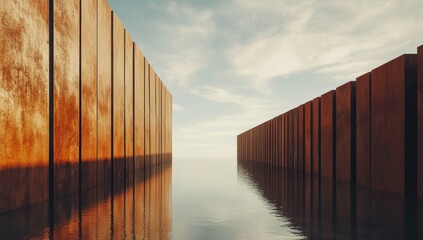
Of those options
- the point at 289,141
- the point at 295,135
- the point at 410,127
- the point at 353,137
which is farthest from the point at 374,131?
the point at 289,141

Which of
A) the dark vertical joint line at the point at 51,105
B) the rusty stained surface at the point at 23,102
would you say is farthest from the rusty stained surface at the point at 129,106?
the rusty stained surface at the point at 23,102

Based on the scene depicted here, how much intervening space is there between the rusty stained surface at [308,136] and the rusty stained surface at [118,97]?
834 centimetres

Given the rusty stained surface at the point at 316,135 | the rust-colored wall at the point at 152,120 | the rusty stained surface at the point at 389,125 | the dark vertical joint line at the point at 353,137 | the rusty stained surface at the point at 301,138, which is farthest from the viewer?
the rust-colored wall at the point at 152,120

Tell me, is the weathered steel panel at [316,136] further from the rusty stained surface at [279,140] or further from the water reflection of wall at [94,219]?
the water reflection of wall at [94,219]

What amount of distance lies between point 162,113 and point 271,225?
83.1ft

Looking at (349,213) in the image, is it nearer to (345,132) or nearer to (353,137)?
(353,137)

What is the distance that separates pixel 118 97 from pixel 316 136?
851 cm

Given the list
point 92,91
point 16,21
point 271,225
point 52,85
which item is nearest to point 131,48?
point 92,91

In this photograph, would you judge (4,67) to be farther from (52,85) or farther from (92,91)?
(92,91)

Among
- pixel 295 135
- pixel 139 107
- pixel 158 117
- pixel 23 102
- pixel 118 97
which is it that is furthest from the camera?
pixel 158 117

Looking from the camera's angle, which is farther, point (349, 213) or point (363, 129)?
point (363, 129)

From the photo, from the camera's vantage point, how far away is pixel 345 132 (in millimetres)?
12203

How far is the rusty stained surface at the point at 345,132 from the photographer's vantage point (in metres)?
11.7

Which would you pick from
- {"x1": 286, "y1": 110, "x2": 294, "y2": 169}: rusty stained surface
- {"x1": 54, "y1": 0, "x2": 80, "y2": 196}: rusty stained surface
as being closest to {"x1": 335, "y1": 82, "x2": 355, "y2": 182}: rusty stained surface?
{"x1": 286, "y1": 110, "x2": 294, "y2": 169}: rusty stained surface
